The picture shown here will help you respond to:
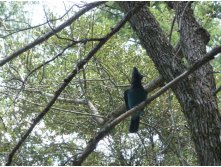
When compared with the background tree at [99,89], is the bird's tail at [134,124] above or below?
below

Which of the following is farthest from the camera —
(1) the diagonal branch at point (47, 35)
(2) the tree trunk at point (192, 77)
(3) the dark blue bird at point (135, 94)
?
(3) the dark blue bird at point (135, 94)

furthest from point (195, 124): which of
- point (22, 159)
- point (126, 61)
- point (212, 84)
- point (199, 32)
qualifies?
point (126, 61)

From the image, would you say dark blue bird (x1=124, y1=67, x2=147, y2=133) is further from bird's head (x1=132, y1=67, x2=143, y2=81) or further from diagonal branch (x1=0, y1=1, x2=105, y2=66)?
diagonal branch (x1=0, y1=1, x2=105, y2=66)

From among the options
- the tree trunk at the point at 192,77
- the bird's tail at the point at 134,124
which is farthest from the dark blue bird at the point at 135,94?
the tree trunk at the point at 192,77

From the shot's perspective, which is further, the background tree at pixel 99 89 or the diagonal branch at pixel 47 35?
the background tree at pixel 99 89

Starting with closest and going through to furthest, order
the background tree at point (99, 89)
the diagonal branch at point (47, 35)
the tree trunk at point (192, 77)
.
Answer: the diagonal branch at point (47, 35)
the tree trunk at point (192, 77)
the background tree at point (99, 89)

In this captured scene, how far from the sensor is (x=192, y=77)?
292 cm

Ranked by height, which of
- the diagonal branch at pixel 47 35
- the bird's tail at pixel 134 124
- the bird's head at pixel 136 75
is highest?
the bird's head at pixel 136 75

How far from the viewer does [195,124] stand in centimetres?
278

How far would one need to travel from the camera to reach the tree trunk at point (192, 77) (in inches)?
107

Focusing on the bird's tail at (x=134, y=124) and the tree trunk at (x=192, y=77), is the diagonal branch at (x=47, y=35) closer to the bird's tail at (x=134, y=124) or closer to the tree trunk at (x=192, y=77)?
the tree trunk at (x=192, y=77)

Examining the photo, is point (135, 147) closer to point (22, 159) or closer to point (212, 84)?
point (22, 159)

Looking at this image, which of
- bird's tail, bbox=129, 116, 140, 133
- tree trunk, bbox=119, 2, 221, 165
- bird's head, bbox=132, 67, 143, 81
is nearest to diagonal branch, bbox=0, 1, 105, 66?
tree trunk, bbox=119, 2, 221, 165

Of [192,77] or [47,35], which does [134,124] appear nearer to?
[192,77]
